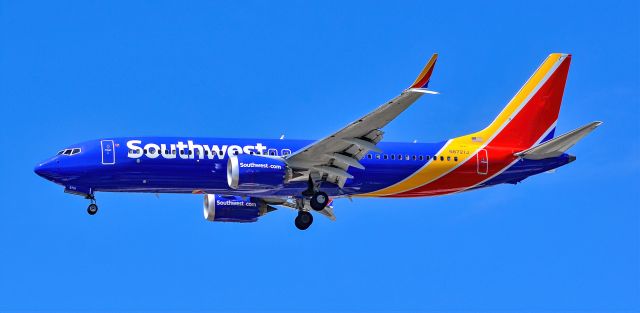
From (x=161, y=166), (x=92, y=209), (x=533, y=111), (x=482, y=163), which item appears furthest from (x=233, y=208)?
(x=533, y=111)

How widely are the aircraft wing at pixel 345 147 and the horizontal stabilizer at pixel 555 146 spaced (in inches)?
360

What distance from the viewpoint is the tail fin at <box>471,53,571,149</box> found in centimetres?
6412

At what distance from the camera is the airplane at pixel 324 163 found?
191 ft

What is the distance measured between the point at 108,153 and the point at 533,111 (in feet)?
71.8

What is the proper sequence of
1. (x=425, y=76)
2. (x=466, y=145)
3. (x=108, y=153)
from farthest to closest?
1. (x=466, y=145)
2. (x=108, y=153)
3. (x=425, y=76)

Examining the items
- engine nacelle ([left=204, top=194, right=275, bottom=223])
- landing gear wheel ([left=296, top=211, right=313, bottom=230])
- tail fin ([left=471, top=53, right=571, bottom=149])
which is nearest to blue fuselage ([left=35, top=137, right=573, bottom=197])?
landing gear wheel ([left=296, top=211, right=313, bottom=230])

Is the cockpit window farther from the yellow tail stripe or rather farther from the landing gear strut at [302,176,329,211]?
the yellow tail stripe

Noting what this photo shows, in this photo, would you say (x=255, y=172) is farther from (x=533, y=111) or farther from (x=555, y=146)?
(x=533, y=111)

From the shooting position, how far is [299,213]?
6412 centimetres

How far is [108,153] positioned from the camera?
5872cm

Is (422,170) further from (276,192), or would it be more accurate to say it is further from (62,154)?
(62,154)

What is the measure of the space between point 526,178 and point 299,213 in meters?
11.6

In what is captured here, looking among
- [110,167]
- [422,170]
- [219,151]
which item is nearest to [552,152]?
[422,170]

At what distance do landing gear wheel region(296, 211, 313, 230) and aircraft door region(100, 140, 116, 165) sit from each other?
10496 mm
